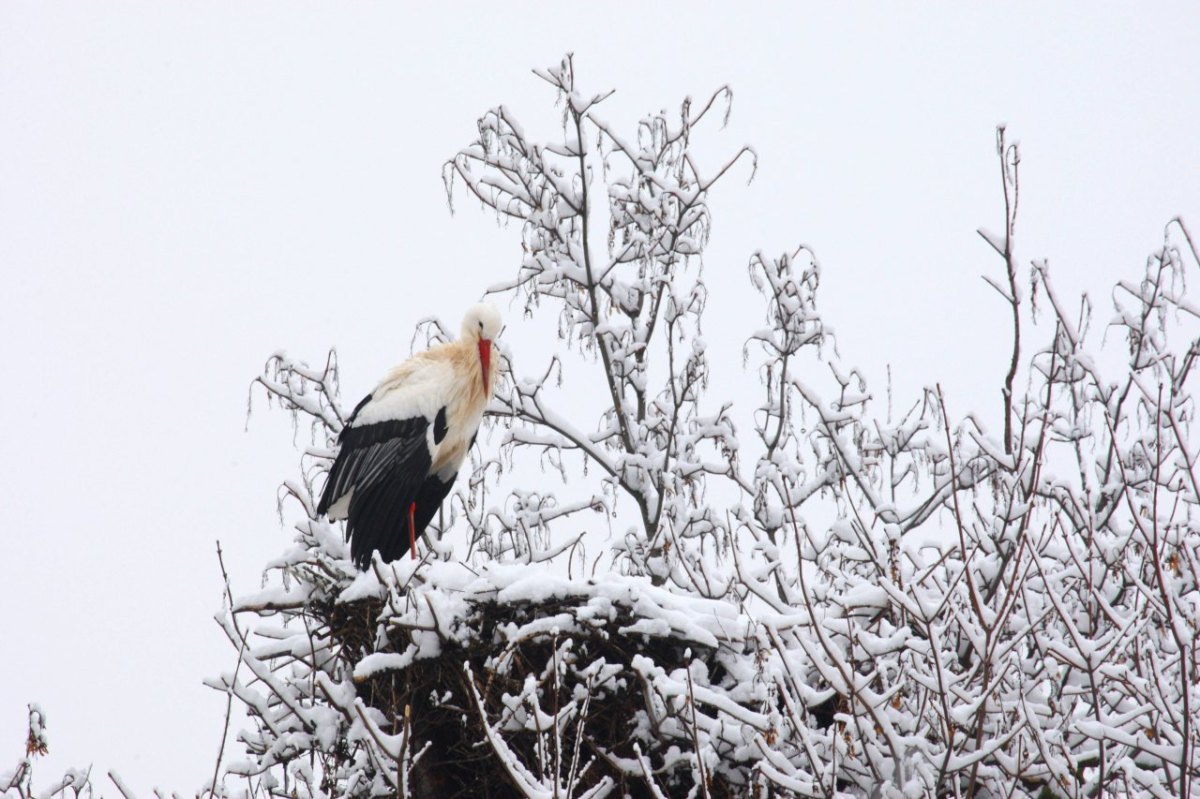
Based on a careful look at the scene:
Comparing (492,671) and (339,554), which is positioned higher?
(339,554)

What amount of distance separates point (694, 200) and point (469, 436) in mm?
1703

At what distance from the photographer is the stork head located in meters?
7.40

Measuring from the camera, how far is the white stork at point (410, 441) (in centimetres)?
681

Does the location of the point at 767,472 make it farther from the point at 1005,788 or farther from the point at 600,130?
the point at 1005,788

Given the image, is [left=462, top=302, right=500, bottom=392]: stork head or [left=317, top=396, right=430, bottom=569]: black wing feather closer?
[left=317, top=396, right=430, bottom=569]: black wing feather

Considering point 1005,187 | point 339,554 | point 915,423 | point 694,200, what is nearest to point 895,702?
point 1005,187

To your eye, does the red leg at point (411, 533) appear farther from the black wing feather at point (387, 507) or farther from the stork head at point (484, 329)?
the stork head at point (484, 329)

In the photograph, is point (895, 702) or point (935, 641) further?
A: point (895, 702)

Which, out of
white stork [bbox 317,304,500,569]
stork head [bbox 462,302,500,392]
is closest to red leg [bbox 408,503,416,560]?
white stork [bbox 317,304,500,569]

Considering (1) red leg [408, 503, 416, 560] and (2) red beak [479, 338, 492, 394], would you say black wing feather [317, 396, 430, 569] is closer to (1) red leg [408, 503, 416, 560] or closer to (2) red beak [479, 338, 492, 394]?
(1) red leg [408, 503, 416, 560]

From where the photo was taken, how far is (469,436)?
24.3 ft

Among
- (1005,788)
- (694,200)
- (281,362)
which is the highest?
(694,200)

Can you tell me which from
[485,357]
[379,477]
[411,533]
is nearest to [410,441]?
[379,477]

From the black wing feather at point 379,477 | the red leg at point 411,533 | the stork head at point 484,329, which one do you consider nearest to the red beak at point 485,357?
the stork head at point 484,329
